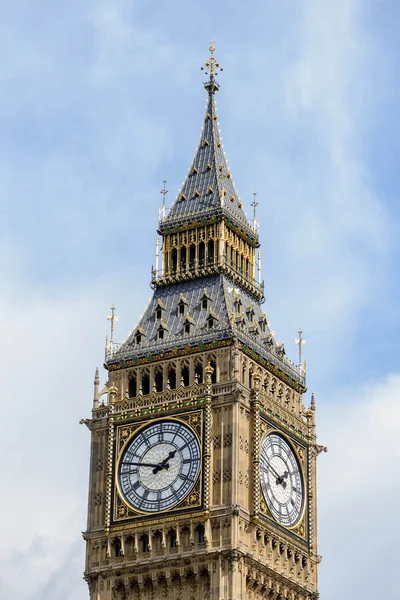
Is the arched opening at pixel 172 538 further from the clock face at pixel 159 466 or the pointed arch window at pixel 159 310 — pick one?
the pointed arch window at pixel 159 310

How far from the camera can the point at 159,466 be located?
91.8m

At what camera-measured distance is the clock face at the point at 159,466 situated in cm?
9100

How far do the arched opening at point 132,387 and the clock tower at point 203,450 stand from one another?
19 centimetres

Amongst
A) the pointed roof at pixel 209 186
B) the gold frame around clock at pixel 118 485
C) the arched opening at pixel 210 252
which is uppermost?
the pointed roof at pixel 209 186

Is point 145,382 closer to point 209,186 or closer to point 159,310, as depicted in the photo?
point 159,310

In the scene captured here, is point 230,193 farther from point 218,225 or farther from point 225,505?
point 225,505

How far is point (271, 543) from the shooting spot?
300 ft

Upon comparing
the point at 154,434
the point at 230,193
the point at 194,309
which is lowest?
the point at 154,434

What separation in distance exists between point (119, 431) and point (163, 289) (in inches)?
328

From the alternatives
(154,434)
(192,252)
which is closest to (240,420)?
(154,434)

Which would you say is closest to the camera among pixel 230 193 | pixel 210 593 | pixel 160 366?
pixel 210 593

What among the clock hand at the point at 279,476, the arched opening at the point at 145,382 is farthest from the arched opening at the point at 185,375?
the clock hand at the point at 279,476

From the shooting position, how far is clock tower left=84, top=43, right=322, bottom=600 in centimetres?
8981

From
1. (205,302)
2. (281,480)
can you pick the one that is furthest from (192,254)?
(281,480)
